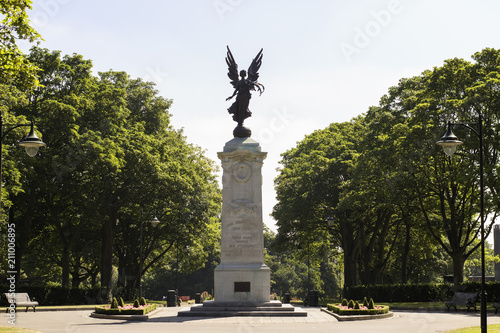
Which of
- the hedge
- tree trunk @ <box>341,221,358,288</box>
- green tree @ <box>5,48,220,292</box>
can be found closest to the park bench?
the hedge

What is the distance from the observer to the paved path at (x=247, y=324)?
76.4 ft

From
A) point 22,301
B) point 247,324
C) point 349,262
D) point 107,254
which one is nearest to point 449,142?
point 247,324

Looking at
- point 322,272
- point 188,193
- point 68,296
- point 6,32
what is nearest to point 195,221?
point 188,193

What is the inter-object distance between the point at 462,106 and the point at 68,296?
2864 centimetres

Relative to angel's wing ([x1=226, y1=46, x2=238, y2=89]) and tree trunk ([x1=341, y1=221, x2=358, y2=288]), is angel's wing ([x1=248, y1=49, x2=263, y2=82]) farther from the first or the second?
tree trunk ([x1=341, y1=221, x2=358, y2=288])

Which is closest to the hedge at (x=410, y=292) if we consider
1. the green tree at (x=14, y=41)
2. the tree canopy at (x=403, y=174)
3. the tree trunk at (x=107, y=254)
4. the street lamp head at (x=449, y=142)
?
the tree canopy at (x=403, y=174)

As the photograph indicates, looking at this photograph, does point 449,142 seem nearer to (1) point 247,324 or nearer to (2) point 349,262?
(1) point 247,324

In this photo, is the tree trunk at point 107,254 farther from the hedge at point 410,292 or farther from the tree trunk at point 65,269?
the hedge at point 410,292

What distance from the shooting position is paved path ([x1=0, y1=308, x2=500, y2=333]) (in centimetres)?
2328

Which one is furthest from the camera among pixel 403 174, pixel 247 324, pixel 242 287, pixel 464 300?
pixel 403 174

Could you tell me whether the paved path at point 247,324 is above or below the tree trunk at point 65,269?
below

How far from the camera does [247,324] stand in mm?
25656

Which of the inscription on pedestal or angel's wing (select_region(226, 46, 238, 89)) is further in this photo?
angel's wing (select_region(226, 46, 238, 89))

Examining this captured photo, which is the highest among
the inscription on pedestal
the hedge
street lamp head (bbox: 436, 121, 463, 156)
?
street lamp head (bbox: 436, 121, 463, 156)
